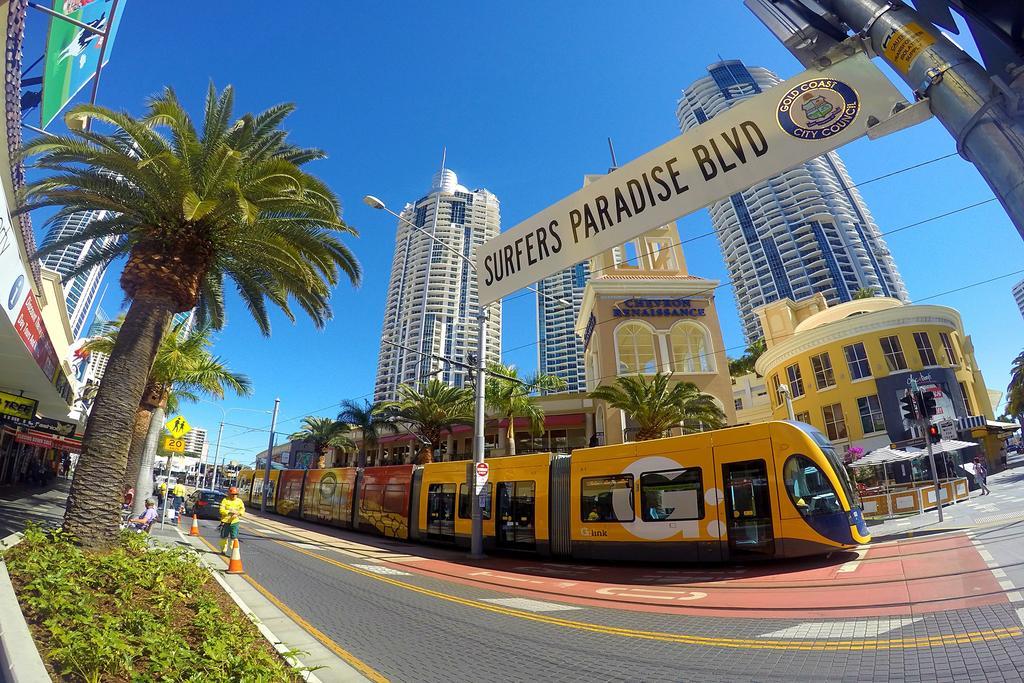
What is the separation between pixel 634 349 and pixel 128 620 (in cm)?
2715

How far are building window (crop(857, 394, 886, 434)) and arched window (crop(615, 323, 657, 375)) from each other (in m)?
14.6

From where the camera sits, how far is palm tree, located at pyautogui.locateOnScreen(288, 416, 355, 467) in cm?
3766

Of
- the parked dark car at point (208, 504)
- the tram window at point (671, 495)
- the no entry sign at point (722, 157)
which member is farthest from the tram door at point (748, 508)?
the parked dark car at point (208, 504)

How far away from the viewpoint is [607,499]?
41.0 feet

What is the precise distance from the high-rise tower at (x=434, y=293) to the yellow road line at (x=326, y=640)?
118049mm

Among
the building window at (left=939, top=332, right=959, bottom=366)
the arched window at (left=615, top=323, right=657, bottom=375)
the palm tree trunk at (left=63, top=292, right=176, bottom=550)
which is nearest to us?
the palm tree trunk at (left=63, top=292, right=176, bottom=550)

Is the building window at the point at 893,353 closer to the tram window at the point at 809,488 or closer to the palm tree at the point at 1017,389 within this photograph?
the palm tree at the point at 1017,389

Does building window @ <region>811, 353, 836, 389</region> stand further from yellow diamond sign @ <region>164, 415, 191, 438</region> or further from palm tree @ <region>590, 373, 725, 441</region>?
yellow diamond sign @ <region>164, 415, 191, 438</region>

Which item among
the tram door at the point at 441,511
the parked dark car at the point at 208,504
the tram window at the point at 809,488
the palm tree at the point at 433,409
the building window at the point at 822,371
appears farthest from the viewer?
the building window at the point at 822,371

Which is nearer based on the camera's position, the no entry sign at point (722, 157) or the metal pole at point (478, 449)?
the no entry sign at point (722, 157)

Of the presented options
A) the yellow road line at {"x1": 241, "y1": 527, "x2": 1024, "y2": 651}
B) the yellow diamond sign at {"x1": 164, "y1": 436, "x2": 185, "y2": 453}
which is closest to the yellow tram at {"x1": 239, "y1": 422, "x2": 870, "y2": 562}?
the yellow road line at {"x1": 241, "y1": 527, "x2": 1024, "y2": 651}

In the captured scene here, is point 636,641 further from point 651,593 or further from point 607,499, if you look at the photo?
point 607,499

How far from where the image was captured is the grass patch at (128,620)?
3797mm

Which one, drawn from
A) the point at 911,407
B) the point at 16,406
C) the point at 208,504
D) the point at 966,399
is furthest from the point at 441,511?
the point at 966,399
